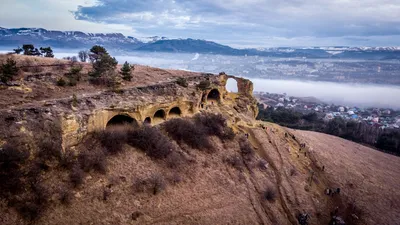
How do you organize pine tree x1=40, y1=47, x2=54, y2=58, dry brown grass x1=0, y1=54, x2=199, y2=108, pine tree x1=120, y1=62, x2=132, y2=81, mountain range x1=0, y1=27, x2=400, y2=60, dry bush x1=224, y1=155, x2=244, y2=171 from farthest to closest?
mountain range x1=0, y1=27, x2=400, y2=60, pine tree x1=40, y1=47, x2=54, y2=58, pine tree x1=120, y1=62, x2=132, y2=81, dry bush x1=224, y1=155, x2=244, y2=171, dry brown grass x1=0, y1=54, x2=199, y2=108

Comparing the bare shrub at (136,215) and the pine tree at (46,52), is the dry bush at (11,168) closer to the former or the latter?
the bare shrub at (136,215)

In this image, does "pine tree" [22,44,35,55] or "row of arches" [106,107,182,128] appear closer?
"row of arches" [106,107,182,128]

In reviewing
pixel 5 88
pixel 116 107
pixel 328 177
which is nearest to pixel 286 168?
pixel 328 177

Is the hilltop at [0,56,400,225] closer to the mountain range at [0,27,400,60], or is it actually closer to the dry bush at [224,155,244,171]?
the dry bush at [224,155,244,171]

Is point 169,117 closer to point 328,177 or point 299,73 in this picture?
point 328,177

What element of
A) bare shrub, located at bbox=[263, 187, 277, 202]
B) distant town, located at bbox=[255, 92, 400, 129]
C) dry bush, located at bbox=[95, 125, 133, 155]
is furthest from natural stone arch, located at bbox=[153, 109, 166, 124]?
distant town, located at bbox=[255, 92, 400, 129]

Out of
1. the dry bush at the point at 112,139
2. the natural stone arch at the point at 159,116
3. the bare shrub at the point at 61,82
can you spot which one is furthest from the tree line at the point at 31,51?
the dry bush at the point at 112,139

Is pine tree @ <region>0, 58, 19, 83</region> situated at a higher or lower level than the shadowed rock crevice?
higher
